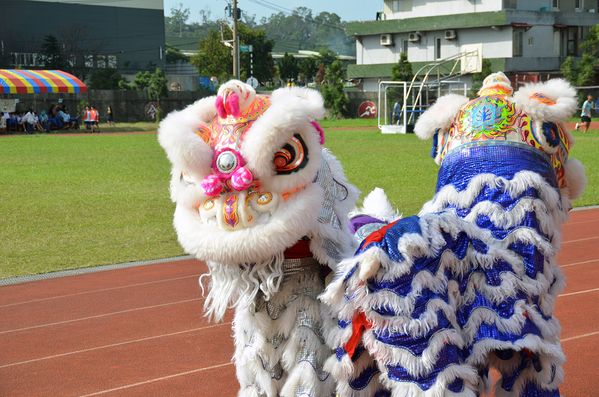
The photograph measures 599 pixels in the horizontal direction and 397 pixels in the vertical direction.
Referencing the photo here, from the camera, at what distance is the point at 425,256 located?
197cm

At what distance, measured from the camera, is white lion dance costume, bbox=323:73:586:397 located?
76.9 inches

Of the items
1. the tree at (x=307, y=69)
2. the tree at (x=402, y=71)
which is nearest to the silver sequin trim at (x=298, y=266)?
the tree at (x=402, y=71)

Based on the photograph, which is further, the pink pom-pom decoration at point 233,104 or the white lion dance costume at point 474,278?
the pink pom-pom decoration at point 233,104

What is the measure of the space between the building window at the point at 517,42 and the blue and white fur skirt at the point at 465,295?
33.9 metres

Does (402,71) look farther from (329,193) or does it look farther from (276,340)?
(276,340)

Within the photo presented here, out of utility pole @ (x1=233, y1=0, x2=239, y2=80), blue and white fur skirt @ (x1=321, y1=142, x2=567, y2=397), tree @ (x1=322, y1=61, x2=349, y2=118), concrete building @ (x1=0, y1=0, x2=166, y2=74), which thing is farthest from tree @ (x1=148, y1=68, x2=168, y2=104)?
blue and white fur skirt @ (x1=321, y1=142, x2=567, y2=397)

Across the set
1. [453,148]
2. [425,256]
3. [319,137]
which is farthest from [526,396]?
[319,137]

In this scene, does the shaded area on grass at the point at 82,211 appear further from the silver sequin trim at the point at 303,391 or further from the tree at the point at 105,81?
the tree at the point at 105,81

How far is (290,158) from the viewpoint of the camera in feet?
7.57

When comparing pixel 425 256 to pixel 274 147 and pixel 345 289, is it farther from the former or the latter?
pixel 274 147

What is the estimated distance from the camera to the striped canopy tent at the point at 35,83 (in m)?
27.0

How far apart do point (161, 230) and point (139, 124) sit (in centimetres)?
2624

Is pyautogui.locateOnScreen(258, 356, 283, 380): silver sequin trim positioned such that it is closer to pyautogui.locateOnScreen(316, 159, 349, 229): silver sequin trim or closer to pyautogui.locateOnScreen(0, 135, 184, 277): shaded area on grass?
pyautogui.locateOnScreen(316, 159, 349, 229): silver sequin trim

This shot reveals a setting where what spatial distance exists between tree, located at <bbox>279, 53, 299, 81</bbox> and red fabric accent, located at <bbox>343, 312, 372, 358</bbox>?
51.5 metres
